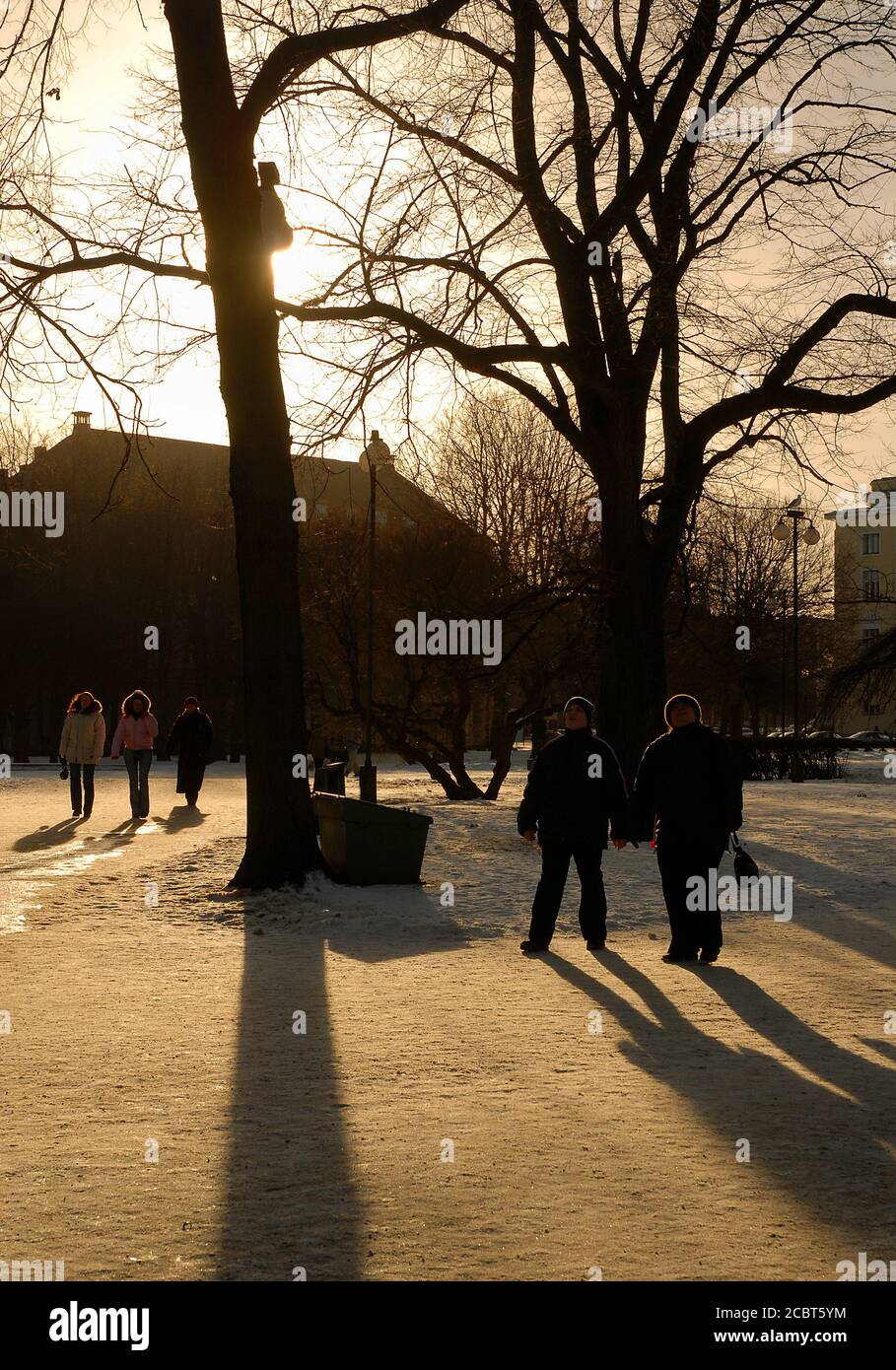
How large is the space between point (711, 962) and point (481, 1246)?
22.3 feet

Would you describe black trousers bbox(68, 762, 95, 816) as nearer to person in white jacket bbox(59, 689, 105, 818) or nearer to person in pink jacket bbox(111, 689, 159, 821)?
person in white jacket bbox(59, 689, 105, 818)

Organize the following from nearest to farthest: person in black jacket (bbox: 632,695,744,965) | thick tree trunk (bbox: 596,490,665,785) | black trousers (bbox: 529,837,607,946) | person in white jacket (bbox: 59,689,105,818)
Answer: person in black jacket (bbox: 632,695,744,965), black trousers (bbox: 529,837,607,946), thick tree trunk (bbox: 596,490,665,785), person in white jacket (bbox: 59,689,105,818)

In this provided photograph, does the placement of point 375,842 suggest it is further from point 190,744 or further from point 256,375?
point 190,744

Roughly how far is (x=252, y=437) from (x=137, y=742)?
10743 millimetres

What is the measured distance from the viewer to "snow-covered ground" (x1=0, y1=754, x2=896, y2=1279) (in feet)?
16.1

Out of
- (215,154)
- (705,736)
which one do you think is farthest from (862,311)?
(705,736)

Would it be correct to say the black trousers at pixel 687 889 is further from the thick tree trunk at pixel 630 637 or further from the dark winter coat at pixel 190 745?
the dark winter coat at pixel 190 745

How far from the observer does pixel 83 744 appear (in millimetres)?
24812

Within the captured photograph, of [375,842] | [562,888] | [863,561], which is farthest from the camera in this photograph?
[863,561]

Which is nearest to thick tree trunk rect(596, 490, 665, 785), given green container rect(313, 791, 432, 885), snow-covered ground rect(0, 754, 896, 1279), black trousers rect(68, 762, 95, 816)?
green container rect(313, 791, 432, 885)

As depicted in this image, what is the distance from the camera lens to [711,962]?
1138 centimetres

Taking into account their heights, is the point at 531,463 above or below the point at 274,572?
above

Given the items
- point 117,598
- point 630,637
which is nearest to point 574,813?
point 630,637
